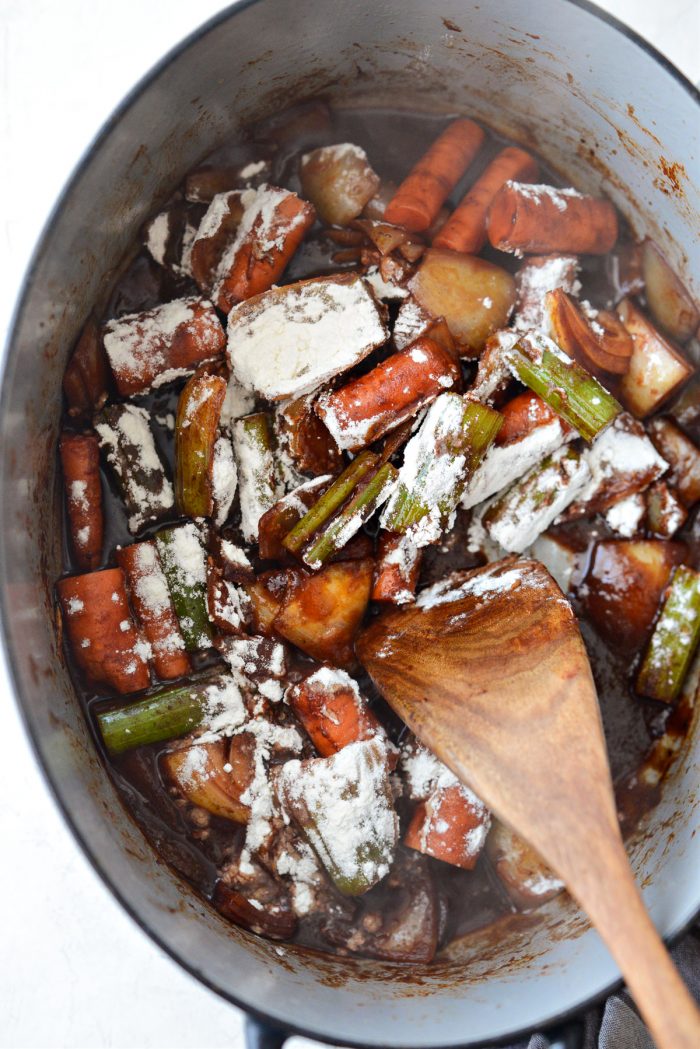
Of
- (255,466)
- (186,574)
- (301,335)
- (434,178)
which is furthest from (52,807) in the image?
(434,178)

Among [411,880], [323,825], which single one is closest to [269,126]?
[323,825]

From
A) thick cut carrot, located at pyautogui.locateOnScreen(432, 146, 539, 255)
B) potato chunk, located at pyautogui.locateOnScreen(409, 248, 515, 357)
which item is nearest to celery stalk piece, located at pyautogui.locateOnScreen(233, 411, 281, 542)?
potato chunk, located at pyautogui.locateOnScreen(409, 248, 515, 357)

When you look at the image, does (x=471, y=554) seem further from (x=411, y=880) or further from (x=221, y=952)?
(x=221, y=952)

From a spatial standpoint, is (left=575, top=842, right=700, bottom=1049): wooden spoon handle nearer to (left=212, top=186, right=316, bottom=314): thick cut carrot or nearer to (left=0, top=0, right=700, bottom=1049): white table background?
(left=0, top=0, right=700, bottom=1049): white table background


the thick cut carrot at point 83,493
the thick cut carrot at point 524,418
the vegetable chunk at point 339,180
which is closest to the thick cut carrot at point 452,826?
the thick cut carrot at point 524,418

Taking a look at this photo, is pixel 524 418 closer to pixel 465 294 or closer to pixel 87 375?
pixel 465 294
